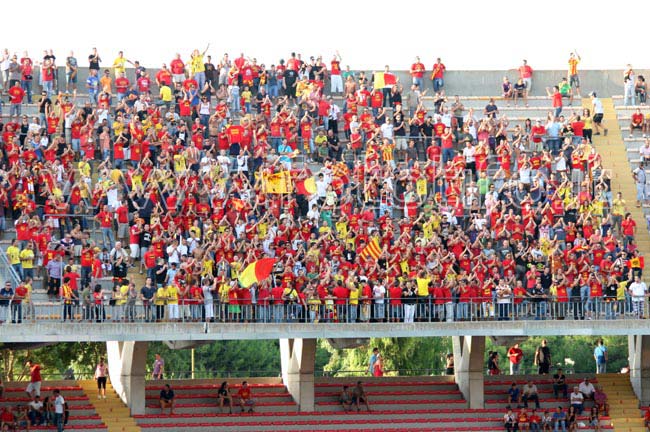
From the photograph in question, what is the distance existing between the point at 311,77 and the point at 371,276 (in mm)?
10338

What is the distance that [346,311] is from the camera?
43188 millimetres

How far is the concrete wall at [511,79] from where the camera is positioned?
55.1m

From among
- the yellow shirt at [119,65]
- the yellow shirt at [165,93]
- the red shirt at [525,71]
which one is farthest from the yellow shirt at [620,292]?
the yellow shirt at [119,65]

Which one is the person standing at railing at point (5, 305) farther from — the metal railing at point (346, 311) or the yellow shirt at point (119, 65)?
the yellow shirt at point (119, 65)

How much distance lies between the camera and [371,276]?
44.0 m

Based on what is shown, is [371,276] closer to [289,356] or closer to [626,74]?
[289,356]

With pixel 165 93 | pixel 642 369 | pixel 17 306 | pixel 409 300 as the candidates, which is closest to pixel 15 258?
pixel 17 306

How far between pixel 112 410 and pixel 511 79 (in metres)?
19.0

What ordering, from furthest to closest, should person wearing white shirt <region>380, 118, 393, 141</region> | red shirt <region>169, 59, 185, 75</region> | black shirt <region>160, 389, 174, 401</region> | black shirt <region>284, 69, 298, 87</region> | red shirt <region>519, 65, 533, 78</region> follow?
red shirt <region>519, 65, 533, 78</region>
black shirt <region>284, 69, 298, 87</region>
red shirt <region>169, 59, 185, 75</region>
person wearing white shirt <region>380, 118, 393, 141</region>
black shirt <region>160, 389, 174, 401</region>

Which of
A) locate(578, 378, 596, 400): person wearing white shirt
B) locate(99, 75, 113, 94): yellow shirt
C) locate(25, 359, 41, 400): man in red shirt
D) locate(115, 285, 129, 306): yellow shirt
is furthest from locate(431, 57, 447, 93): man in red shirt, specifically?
locate(25, 359, 41, 400): man in red shirt

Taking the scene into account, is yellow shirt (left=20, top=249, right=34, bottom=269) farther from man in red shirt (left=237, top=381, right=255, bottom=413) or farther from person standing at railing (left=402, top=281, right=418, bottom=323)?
person standing at railing (left=402, top=281, right=418, bottom=323)

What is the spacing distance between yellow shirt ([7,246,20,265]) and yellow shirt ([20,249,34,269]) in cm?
10

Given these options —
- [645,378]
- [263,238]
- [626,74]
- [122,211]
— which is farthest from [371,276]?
[626,74]

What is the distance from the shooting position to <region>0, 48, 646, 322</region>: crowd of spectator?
140 ft
